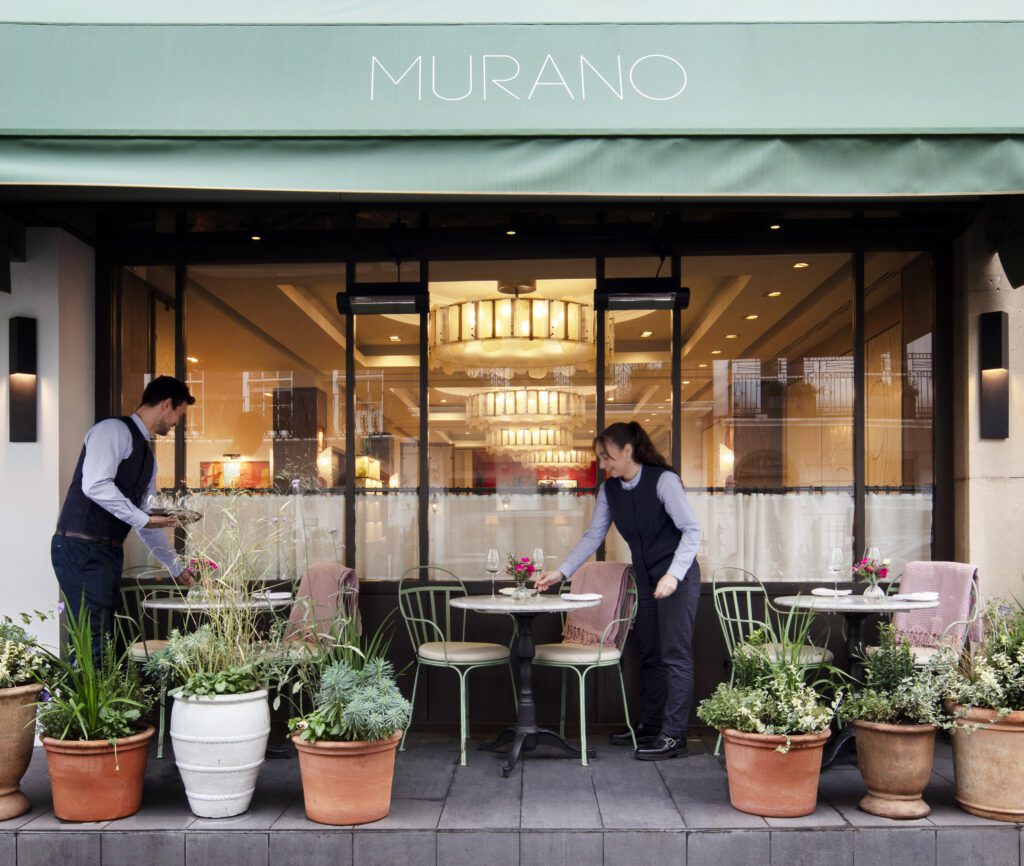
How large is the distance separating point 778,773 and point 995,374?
2.76 meters

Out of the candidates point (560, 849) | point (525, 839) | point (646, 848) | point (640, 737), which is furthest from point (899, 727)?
point (640, 737)

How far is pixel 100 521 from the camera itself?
4.89 m

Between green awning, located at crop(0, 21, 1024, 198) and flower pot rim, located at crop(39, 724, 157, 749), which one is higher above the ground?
green awning, located at crop(0, 21, 1024, 198)

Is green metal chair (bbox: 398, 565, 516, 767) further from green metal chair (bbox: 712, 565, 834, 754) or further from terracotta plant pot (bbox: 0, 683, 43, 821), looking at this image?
terracotta plant pot (bbox: 0, 683, 43, 821)

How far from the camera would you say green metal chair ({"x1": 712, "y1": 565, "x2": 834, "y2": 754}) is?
17.2 feet

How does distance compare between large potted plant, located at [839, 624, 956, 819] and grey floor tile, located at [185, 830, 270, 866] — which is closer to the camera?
grey floor tile, located at [185, 830, 270, 866]

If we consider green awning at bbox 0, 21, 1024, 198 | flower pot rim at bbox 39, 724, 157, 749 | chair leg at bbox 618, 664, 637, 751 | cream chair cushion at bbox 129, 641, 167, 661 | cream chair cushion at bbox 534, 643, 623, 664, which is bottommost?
chair leg at bbox 618, 664, 637, 751

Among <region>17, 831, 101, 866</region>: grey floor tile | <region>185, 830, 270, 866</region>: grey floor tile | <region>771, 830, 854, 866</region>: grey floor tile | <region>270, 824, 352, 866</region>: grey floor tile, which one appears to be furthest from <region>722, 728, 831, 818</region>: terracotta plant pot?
<region>17, 831, 101, 866</region>: grey floor tile

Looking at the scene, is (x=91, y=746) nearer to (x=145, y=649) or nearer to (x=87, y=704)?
(x=87, y=704)

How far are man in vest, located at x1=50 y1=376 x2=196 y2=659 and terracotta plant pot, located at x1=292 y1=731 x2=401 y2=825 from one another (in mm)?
1519

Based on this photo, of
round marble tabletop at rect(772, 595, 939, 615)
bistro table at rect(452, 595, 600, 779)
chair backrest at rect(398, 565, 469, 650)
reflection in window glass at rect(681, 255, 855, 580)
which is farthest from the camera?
reflection in window glass at rect(681, 255, 855, 580)

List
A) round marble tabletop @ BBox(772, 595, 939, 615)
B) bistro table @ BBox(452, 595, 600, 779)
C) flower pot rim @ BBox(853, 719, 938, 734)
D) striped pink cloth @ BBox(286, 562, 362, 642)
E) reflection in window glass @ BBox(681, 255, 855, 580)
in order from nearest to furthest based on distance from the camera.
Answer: flower pot rim @ BBox(853, 719, 938, 734), round marble tabletop @ BBox(772, 595, 939, 615), bistro table @ BBox(452, 595, 600, 779), striped pink cloth @ BBox(286, 562, 362, 642), reflection in window glass @ BBox(681, 255, 855, 580)

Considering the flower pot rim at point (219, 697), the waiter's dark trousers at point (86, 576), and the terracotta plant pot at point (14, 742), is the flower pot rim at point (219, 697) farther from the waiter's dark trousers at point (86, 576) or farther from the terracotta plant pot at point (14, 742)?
the waiter's dark trousers at point (86, 576)
